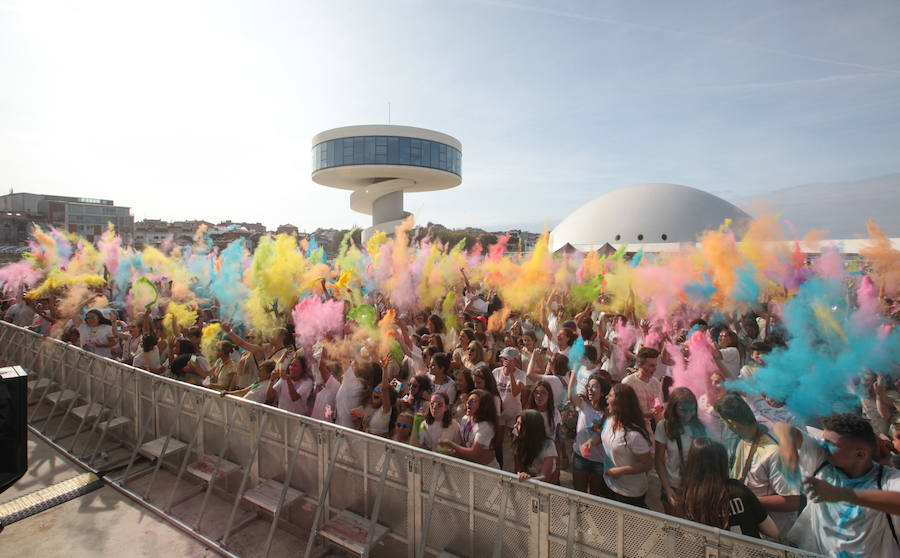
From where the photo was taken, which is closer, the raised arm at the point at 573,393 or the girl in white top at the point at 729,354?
the raised arm at the point at 573,393

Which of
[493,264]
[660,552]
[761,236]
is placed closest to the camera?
[660,552]

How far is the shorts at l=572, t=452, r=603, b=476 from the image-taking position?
12.9ft

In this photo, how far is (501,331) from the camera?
835cm

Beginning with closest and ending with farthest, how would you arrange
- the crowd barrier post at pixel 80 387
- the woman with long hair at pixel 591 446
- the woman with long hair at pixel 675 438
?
the woman with long hair at pixel 675 438 < the woman with long hair at pixel 591 446 < the crowd barrier post at pixel 80 387

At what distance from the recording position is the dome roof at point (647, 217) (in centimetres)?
6325

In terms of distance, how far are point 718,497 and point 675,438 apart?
2.34 feet

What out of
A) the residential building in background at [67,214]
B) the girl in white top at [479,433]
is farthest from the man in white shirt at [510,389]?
the residential building in background at [67,214]

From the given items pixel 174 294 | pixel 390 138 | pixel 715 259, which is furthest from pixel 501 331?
pixel 390 138

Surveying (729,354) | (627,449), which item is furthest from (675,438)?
(729,354)

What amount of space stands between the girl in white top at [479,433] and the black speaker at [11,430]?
2701mm

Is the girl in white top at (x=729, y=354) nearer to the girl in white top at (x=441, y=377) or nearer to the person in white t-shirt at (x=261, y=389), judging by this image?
the girl in white top at (x=441, y=377)

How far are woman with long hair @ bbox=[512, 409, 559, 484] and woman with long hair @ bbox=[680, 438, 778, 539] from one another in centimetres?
92

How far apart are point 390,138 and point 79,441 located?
5583cm

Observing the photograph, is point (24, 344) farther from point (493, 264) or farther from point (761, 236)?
point (761, 236)
